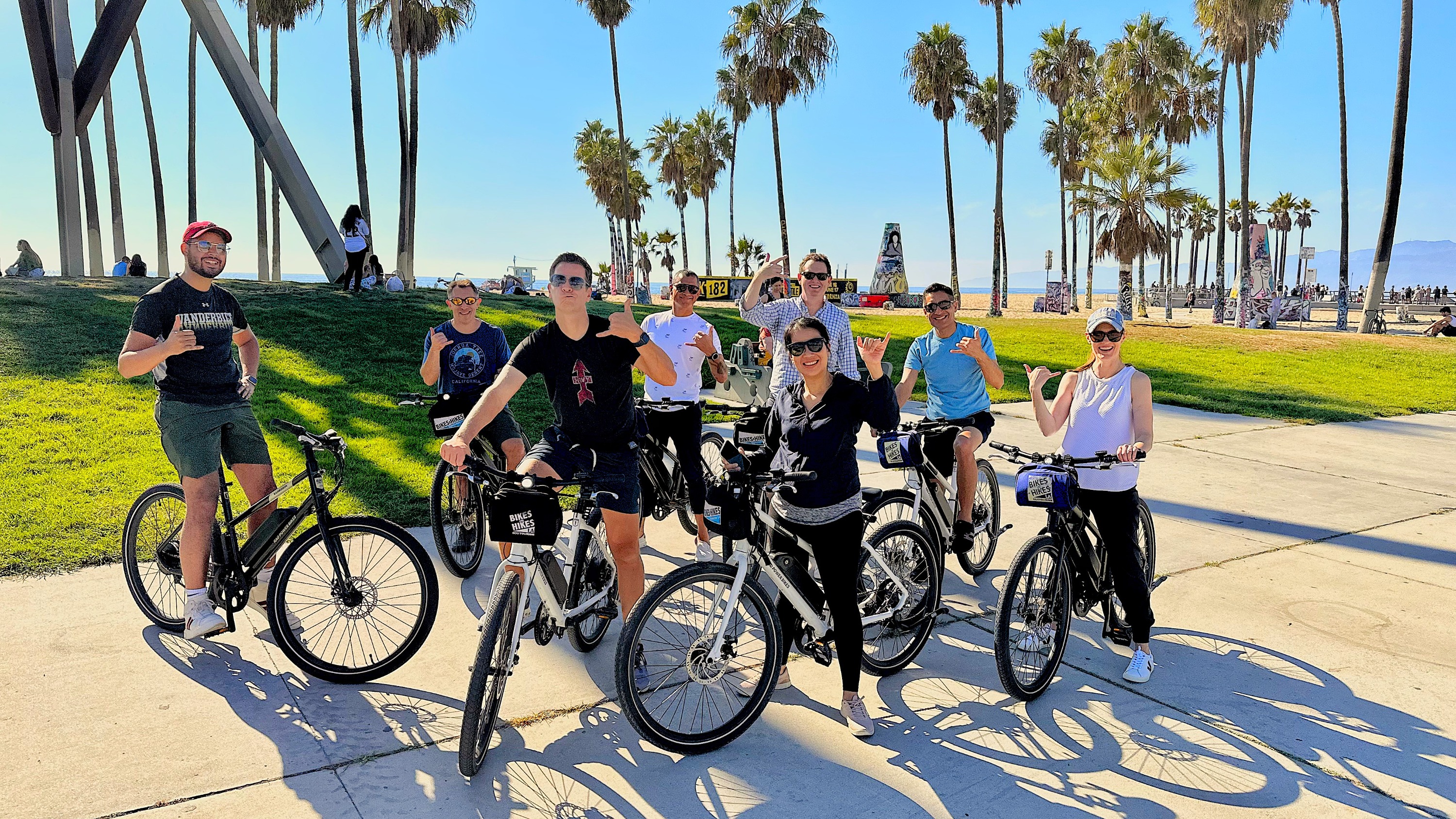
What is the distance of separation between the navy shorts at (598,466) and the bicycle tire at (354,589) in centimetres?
76

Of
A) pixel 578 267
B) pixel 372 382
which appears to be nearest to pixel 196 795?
pixel 578 267

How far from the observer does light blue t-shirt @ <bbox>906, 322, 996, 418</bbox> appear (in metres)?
5.57

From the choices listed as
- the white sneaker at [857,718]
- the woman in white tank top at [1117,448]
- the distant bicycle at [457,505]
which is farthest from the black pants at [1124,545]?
the distant bicycle at [457,505]

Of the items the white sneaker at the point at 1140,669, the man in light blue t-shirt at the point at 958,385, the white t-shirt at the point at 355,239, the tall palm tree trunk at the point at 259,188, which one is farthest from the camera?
the tall palm tree trunk at the point at 259,188

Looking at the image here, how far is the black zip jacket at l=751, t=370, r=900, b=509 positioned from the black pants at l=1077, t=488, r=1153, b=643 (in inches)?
46.5

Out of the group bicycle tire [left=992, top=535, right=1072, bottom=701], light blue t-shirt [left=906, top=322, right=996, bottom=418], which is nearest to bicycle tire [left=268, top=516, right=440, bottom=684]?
bicycle tire [left=992, top=535, right=1072, bottom=701]

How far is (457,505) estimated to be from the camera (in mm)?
5566

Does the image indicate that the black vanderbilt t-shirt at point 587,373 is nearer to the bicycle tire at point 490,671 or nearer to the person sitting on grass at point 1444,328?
the bicycle tire at point 490,671

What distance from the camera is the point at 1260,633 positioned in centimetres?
480

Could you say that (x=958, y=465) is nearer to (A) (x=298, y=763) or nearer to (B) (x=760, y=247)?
(A) (x=298, y=763)

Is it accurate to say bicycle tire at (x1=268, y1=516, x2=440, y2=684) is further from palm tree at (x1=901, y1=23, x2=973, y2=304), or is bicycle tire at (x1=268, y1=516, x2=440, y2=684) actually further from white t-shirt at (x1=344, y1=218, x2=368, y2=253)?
palm tree at (x1=901, y1=23, x2=973, y2=304)

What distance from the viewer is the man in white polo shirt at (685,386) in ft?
19.2

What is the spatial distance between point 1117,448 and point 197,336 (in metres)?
4.47

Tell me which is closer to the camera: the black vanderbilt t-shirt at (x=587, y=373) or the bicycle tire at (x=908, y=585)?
the black vanderbilt t-shirt at (x=587, y=373)
